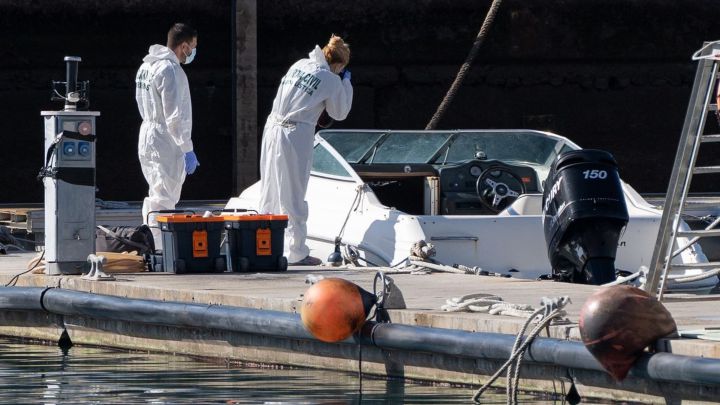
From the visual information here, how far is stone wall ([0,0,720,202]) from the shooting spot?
20094mm

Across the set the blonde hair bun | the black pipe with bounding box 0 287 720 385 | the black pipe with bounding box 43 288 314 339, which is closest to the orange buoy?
the black pipe with bounding box 0 287 720 385

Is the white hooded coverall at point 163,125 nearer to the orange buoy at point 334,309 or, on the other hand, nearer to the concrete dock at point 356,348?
the concrete dock at point 356,348

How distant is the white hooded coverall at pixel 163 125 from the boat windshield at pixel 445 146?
3.83 feet

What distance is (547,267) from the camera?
11.3 meters

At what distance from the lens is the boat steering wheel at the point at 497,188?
1207 cm

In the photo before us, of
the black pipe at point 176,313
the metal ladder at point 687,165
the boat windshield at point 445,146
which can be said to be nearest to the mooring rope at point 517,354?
the metal ladder at point 687,165

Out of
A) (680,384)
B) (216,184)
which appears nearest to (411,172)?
(680,384)

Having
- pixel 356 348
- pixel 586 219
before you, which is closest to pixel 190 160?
pixel 586 219

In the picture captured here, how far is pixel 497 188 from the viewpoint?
478 inches

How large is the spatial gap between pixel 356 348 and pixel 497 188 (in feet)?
12.0

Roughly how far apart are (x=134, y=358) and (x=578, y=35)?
1300cm

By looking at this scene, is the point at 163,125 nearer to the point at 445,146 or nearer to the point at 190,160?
the point at 190,160

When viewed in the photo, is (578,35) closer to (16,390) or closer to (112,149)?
(112,149)

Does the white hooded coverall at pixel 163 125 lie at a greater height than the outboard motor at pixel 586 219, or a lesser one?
greater
